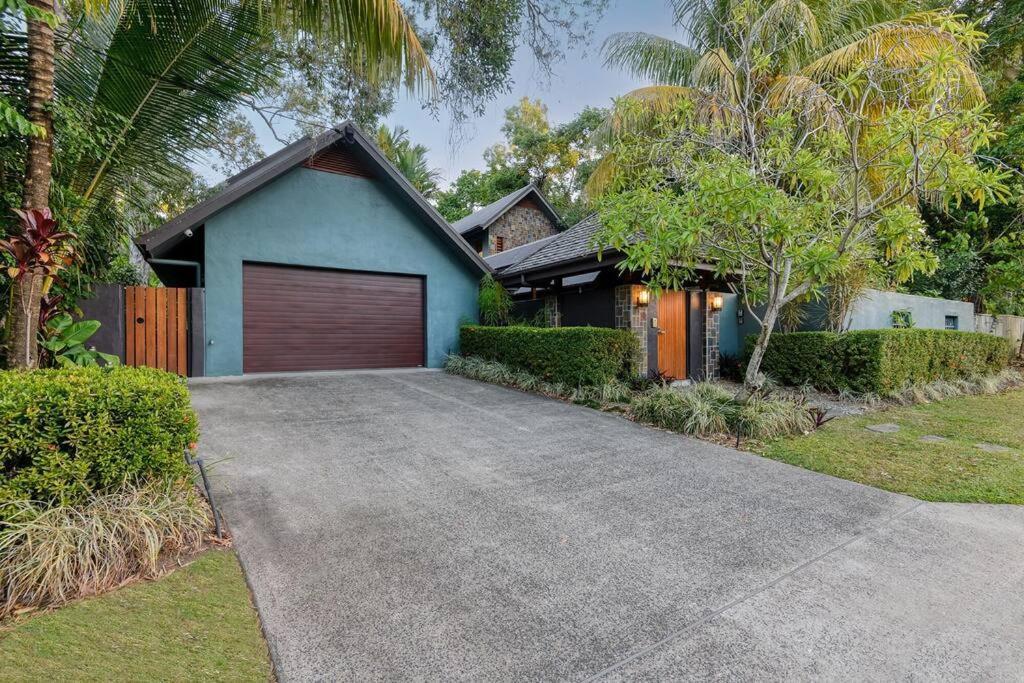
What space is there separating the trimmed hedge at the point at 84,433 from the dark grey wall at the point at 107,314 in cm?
578

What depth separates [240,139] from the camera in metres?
11.1

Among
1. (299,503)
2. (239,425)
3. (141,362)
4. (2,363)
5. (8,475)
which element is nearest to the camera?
(8,475)

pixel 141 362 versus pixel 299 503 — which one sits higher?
pixel 141 362

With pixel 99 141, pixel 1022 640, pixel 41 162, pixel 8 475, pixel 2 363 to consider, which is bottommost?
pixel 1022 640

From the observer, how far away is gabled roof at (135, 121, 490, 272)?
8.27m

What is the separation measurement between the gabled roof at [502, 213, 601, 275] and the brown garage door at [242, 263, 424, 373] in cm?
278

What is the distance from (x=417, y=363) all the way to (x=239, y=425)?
19.1ft

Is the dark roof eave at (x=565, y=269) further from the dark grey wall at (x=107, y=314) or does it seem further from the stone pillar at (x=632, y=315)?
the dark grey wall at (x=107, y=314)

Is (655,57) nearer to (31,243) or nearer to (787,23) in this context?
(787,23)

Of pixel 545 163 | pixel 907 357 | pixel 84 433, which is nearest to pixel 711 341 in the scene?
pixel 907 357

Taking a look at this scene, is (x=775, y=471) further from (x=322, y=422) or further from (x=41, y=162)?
(x=41, y=162)

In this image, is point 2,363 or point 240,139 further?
point 240,139

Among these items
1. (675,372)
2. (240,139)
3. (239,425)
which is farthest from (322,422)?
(240,139)

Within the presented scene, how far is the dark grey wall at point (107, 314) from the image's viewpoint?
7805 millimetres
